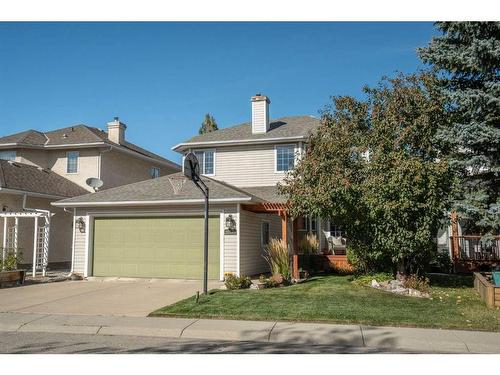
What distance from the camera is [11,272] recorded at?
14672mm

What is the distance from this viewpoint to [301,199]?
14.3 m

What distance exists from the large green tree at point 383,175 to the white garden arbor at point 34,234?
9.18 meters

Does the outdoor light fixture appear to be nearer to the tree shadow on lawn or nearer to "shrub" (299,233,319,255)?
"shrub" (299,233,319,255)

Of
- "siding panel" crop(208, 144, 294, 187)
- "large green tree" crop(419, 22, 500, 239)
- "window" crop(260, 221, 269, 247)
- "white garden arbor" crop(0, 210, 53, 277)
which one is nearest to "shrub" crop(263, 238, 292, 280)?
"window" crop(260, 221, 269, 247)

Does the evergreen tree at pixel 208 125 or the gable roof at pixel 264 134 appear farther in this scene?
the evergreen tree at pixel 208 125

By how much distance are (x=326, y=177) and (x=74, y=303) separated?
7.82 meters

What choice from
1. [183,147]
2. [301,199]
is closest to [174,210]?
[301,199]

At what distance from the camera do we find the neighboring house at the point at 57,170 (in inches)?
763

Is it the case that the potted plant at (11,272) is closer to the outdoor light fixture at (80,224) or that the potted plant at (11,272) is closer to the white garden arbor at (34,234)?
the white garden arbor at (34,234)

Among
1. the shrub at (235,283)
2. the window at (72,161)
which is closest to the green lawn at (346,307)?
the shrub at (235,283)

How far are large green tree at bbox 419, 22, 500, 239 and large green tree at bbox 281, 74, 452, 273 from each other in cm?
57

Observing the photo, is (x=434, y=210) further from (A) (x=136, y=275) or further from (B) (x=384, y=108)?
(A) (x=136, y=275)

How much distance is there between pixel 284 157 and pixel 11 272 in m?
11.7

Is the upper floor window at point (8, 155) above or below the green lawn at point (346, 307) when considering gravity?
above
